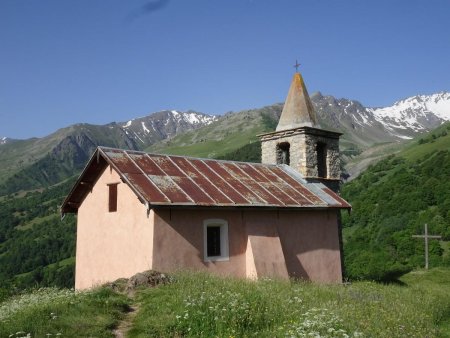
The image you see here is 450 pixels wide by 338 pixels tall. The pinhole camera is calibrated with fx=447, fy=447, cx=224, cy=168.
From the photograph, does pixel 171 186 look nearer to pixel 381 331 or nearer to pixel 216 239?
pixel 216 239

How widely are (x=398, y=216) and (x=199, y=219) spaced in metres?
53.6

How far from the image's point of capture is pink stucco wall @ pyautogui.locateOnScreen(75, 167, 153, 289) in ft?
→ 50.8

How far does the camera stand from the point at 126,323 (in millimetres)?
10133

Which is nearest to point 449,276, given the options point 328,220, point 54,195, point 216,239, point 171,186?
point 328,220

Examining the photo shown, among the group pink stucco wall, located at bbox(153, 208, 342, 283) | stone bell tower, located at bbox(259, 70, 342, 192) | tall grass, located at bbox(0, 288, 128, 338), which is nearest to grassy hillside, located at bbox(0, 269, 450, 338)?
tall grass, located at bbox(0, 288, 128, 338)

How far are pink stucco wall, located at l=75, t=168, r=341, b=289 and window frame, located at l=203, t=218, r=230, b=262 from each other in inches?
5.6

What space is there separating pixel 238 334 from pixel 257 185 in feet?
35.4

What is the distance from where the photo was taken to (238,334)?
29.3 ft

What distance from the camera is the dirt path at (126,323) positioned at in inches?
370

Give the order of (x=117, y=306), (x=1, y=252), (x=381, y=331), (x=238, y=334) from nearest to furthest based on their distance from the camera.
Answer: (x=238, y=334) < (x=381, y=331) < (x=117, y=306) < (x=1, y=252)

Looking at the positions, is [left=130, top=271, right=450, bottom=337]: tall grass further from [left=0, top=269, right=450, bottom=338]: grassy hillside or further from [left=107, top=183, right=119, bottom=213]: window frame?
[left=107, top=183, right=119, bottom=213]: window frame

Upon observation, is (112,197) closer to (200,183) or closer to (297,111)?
(200,183)

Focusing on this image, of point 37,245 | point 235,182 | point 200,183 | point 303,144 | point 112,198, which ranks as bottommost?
point 37,245

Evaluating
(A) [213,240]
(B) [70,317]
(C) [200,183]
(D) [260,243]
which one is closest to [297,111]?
(C) [200,183]
